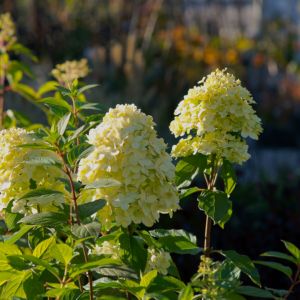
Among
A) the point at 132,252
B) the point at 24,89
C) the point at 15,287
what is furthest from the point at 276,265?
the point at 24,89

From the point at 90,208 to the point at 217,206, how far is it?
0.44 m

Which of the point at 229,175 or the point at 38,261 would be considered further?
the point at 229,175

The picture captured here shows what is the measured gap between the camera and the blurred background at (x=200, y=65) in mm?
4930

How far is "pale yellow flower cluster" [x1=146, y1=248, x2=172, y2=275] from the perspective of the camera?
1.88 metres

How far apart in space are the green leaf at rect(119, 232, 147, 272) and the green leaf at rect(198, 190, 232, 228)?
234 millimetres

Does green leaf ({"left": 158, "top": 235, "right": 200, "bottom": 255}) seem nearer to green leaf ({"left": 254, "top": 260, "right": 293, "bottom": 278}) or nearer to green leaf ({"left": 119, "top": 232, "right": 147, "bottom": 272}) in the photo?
green leaf ({"left": 119, "top": 232, "right": 147, "bottom": 272})

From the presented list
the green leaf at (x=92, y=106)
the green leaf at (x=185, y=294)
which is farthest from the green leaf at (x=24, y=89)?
the green leaf at (x=185, y=294)

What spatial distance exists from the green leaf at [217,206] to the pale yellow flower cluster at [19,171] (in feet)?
1.30

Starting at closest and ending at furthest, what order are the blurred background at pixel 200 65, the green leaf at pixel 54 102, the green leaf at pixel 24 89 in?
the green leaf at pixel 54 102 < the green leaf at pixel 24 89 < the blurred background at pixel 200 65

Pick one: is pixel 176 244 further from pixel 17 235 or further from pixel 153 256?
pixel 17 235

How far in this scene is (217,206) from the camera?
6.24ft

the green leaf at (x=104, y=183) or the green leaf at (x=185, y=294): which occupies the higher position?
the green leaf at (x=104, y=183)

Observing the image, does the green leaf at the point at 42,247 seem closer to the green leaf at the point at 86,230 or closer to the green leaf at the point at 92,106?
the green leaf at the point at 86,230

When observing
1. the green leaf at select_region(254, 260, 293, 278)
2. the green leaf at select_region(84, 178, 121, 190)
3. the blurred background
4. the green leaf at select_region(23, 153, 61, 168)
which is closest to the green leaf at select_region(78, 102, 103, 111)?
the green leaf at select_region(23, 153, 61, 168)
